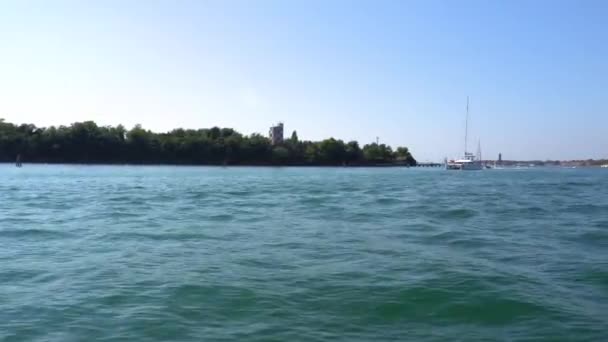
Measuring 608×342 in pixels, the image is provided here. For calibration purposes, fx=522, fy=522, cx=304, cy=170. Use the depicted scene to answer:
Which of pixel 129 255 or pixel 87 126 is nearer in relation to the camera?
pixel 129 255

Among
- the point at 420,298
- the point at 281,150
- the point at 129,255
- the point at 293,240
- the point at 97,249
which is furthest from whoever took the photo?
the point at 281,150

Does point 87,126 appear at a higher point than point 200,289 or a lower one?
higher

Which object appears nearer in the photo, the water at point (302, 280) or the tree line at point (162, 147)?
the water at point (302, 280)

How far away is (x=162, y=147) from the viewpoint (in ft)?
481

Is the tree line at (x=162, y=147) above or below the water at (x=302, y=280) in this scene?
above

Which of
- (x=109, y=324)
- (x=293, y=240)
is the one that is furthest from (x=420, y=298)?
(x=293, y=240)

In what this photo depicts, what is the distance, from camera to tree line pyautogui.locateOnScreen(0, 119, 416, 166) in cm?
12769

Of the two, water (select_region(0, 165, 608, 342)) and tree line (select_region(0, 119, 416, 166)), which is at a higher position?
tree line (select_region(0, 119, 416, 166))

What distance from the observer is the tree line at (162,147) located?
12769 cm

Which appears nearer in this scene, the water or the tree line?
the water

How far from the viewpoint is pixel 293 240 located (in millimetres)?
14742

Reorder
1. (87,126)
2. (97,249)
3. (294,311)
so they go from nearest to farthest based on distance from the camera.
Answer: (294,311) → (97,249) → (87,126)

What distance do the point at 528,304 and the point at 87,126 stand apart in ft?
466

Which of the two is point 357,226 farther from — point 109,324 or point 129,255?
point 109,324
